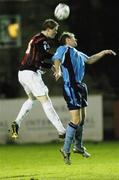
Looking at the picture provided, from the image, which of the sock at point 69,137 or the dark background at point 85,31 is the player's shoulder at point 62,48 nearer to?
the sock at point 69,137

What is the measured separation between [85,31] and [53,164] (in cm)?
1176

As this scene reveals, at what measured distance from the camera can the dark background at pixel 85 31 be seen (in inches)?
1005

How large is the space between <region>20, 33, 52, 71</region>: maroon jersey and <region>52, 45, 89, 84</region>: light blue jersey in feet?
2.45

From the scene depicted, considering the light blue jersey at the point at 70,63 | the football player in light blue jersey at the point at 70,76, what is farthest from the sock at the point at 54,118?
the light blue jersey at the point at 70,63

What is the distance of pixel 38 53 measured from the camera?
47.2 ft

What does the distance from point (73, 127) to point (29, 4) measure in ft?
41.4

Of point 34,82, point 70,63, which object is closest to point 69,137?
point 70,63

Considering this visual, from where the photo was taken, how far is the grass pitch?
512 inches

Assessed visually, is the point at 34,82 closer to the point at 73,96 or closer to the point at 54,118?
the point at 54,118

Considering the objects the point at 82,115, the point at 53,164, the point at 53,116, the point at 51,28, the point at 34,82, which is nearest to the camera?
the point at 51,28

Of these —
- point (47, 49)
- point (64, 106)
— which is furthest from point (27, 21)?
point (47, 49)

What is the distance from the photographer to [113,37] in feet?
86.8

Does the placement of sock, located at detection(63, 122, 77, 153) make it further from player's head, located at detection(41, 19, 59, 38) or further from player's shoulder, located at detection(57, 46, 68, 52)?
player's head, located at detection(41, 19, 59, 38)

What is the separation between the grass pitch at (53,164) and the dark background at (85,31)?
5358mm
